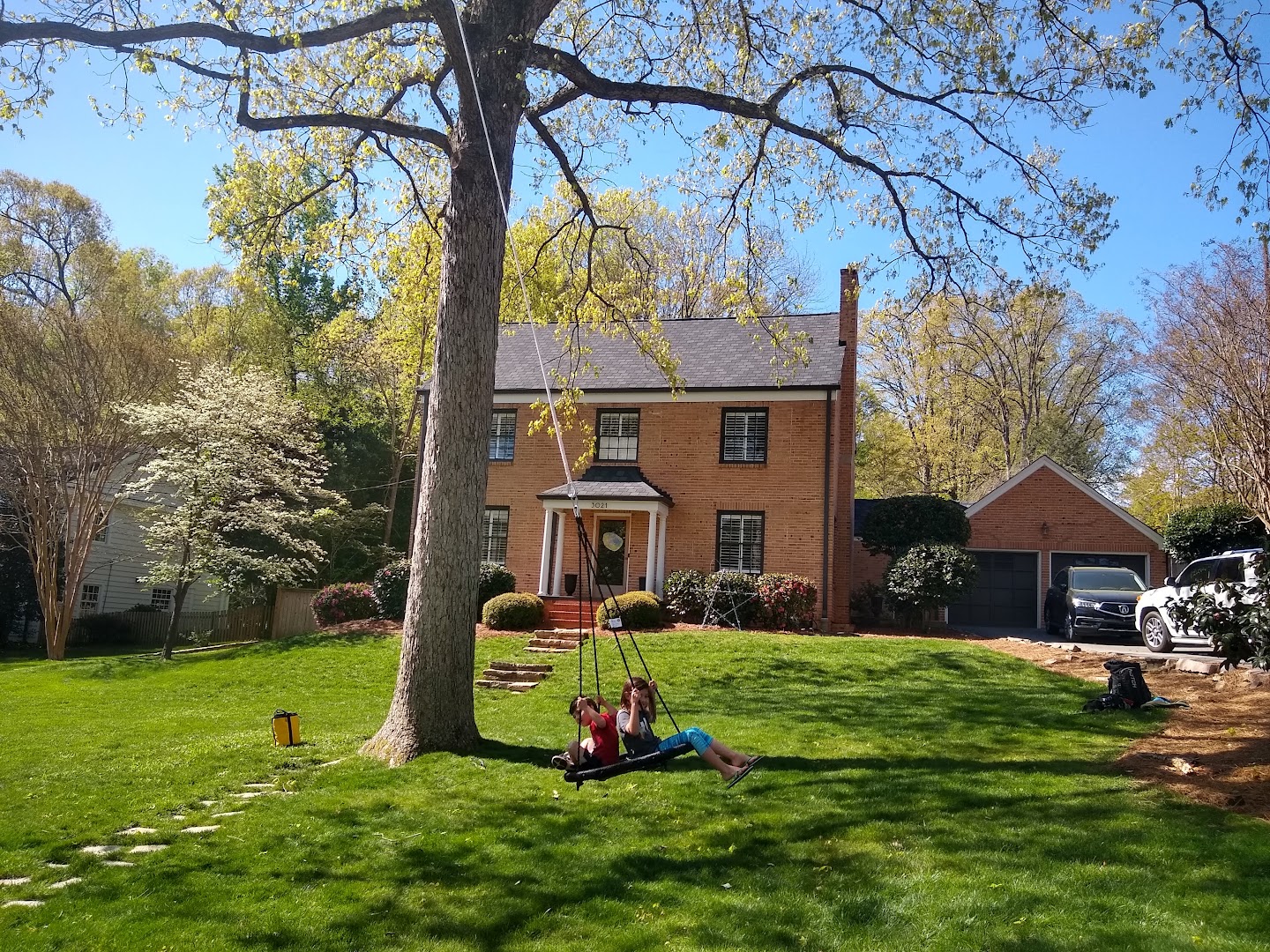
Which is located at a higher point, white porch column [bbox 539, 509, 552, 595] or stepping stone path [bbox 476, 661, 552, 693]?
white porch column [bbox 539, 509, 552, 595]

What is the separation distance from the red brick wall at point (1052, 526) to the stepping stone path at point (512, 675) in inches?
506

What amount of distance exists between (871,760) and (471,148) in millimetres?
7074

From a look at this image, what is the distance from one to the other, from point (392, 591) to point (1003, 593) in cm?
1531

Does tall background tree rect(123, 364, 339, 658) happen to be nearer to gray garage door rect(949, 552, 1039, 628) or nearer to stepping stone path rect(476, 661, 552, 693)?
stepping stone path rect(476, 661, 552, 693)

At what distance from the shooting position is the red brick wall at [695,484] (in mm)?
21016

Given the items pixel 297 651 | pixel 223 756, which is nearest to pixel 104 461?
pixel 297 651

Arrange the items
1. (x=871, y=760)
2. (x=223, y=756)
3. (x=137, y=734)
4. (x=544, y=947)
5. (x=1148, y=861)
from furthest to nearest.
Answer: (x=137, y=734) < (x=223, y=756) < (x=871, y=760) < (x=1148, y=861) < (x=544, y=947)

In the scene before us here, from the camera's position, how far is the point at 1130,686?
9.97 metres

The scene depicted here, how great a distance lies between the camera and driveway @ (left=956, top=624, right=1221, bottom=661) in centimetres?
1507

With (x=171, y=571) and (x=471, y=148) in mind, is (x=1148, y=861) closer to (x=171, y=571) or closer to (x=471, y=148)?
(x=471, y=148)

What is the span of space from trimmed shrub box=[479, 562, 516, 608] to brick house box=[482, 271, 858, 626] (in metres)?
1.20

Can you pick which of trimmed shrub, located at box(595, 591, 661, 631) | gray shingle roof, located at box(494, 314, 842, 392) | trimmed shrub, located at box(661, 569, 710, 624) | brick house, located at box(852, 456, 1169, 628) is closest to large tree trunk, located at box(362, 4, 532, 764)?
trimmed shrub, located at box(595, 591, 661, 631)

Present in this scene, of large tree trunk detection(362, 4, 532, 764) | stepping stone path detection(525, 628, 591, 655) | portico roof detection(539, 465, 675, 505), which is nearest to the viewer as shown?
large tree trunk detection(362, 4, 532, 764)

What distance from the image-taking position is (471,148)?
947 centimetres
